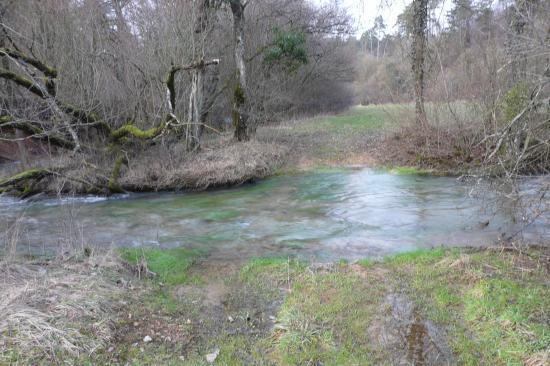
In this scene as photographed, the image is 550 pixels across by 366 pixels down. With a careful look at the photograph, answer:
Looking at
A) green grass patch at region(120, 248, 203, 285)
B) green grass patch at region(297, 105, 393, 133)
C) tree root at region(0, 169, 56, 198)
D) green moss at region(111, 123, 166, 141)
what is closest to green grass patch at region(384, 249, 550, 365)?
green grass patch at region(120, 248, 203, 285)

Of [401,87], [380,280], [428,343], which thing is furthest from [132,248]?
[401,87]

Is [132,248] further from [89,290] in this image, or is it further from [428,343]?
[428,343]

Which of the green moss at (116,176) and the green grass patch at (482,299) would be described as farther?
the green moss at (116,176)

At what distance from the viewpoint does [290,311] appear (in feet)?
21.0

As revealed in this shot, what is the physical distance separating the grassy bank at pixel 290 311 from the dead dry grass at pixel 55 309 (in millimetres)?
15

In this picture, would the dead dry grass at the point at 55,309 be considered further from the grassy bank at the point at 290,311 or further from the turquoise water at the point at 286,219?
the turquoise water at the point at 286,219

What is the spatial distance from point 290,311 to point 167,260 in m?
3.02

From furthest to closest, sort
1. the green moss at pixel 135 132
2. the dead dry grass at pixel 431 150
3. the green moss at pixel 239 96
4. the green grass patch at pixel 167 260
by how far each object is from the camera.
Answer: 1. the green moss at pixel 239 96
2. the dead dry grass at pixel 431 150
3. the green moss at pixel 135 132
4. the green grass patch at pixel 167 260

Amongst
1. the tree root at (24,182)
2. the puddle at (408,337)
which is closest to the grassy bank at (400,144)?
the puddle at (408,337)

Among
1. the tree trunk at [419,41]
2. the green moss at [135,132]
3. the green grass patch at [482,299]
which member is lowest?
the green grass patch at [482,299]

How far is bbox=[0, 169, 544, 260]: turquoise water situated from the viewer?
9406mm

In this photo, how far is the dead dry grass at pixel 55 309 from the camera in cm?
519

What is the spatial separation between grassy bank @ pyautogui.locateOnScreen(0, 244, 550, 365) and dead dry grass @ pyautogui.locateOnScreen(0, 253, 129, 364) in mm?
15

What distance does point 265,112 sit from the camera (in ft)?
79.0
